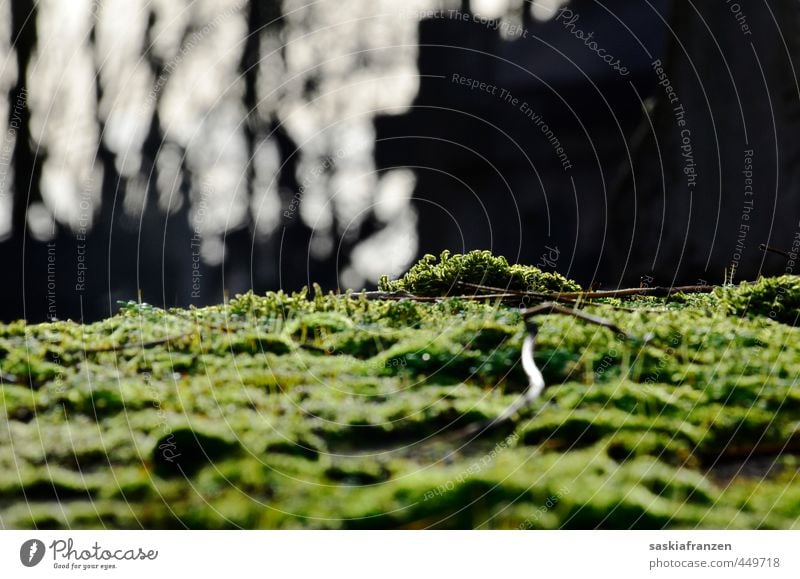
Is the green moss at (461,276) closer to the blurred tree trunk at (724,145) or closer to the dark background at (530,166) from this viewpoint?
the dark background at (530,166)

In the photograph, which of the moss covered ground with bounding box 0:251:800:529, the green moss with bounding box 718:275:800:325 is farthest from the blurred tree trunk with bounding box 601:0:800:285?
the moss covered ground with bounding box 0:251:800:529

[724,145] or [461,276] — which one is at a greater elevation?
[724,145]

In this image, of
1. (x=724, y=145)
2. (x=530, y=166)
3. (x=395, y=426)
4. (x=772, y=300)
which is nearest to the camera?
(x=395, y=426)

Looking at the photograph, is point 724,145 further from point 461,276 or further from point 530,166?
point 461,276

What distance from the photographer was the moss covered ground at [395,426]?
116cm

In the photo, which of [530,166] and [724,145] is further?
[530,166]

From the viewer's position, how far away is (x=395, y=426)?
1298mm

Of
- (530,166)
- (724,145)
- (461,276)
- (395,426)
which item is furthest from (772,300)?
(530,166)

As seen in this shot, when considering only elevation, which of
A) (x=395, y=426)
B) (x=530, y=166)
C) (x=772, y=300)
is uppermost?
(x=530, y=166)

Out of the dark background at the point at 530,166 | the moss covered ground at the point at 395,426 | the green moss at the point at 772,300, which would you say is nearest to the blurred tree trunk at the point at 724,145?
the dark background at the point at 530,166

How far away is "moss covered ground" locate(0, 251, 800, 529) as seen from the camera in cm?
116

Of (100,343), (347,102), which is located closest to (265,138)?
(347,102)

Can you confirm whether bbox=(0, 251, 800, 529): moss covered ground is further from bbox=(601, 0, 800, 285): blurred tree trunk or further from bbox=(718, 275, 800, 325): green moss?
bbox=(601, 0, 800, 285): blurred tree trunk

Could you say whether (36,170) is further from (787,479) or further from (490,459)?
(787,479)
